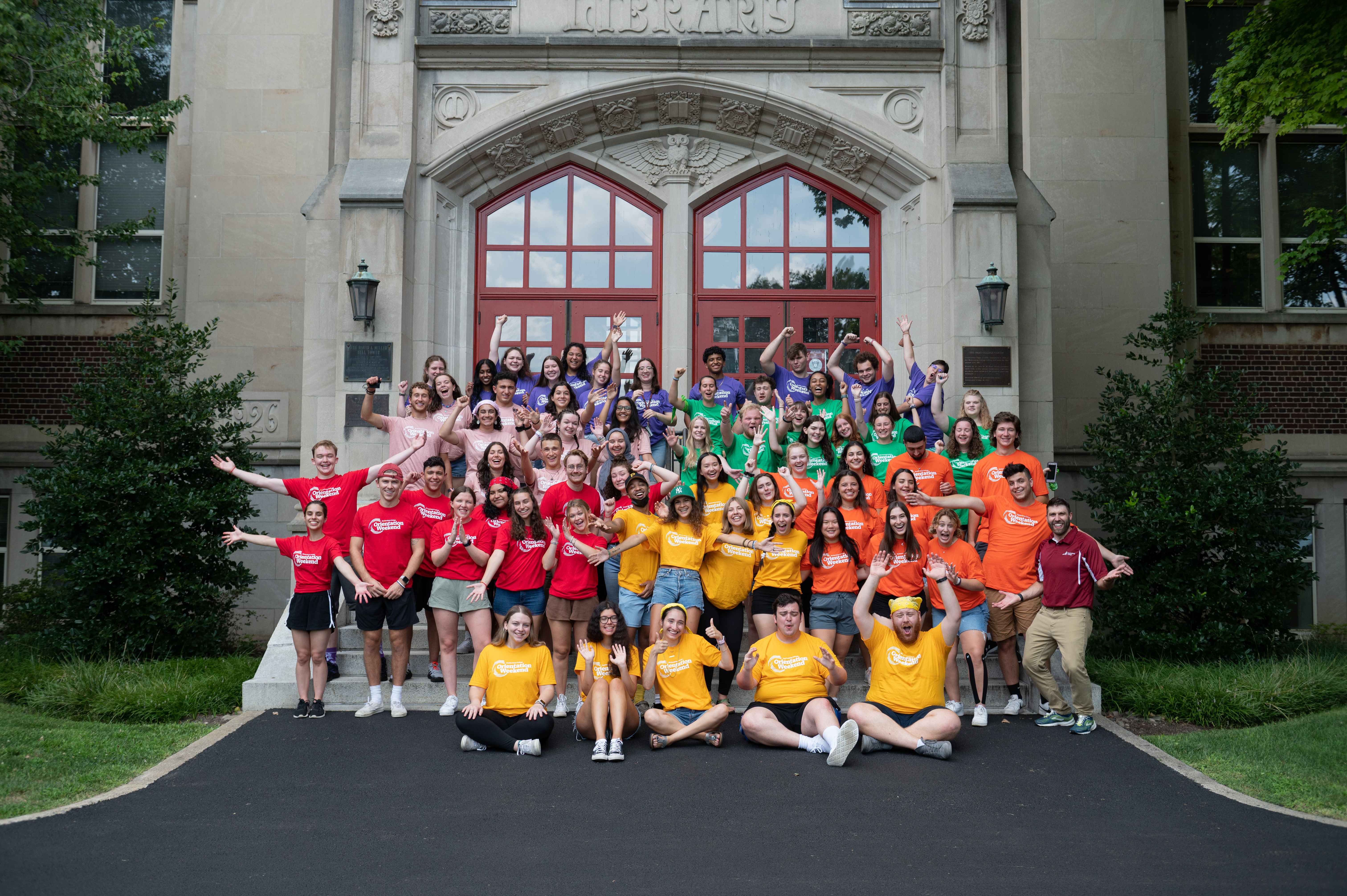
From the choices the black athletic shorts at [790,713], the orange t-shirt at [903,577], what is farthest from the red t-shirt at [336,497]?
the orange t-shirt at [903,577]

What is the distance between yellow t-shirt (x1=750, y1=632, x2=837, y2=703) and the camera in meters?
7.26

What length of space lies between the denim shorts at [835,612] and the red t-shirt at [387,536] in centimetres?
330

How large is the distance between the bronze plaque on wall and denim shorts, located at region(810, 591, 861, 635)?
4349mm

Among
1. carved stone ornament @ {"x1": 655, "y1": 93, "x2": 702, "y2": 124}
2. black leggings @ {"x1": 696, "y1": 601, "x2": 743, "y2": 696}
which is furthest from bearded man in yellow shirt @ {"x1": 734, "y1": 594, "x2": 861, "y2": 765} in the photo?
carved stone ornament @ {"x1": 655, "y1": 93, "x2": 702, "y2": 124}

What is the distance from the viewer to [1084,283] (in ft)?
41.9

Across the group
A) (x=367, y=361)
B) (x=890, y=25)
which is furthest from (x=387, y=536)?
(x=890, y=25)

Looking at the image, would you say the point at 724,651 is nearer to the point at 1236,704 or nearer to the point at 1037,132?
the point at 1236,704

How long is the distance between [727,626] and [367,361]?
18.2ft

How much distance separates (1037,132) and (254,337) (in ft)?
34.6

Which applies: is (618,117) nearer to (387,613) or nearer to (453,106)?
(453,106)

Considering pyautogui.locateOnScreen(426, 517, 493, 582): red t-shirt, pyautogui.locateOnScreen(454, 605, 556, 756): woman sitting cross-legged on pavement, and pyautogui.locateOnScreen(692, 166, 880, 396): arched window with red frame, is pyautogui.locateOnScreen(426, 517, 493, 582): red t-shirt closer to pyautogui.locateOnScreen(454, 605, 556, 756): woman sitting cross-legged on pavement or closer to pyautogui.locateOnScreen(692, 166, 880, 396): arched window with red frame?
pyautogui.locateOnScreen(454, 605, 556, 756): woman sitting cross-legged on pavement

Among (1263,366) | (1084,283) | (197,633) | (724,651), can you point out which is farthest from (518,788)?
(1263,366)

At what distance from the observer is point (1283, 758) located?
6965 millimetres

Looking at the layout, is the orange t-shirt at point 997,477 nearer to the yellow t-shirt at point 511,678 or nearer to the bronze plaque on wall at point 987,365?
the bronze plaque on wall at point 987,365
